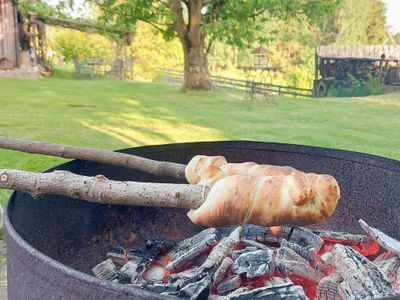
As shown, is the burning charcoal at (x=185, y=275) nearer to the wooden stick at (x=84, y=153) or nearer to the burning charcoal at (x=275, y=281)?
the burning charcoal at (x=275, y=281)

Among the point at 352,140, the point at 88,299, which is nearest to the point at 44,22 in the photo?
the point at 352,140

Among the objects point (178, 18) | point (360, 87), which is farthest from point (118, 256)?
point (360, 87)

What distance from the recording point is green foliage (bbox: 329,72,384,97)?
18422 millimetres

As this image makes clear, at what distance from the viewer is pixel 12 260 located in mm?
1701

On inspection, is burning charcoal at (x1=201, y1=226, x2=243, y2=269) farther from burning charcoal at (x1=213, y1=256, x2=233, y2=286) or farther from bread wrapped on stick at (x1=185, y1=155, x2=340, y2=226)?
bread wrapped on stick at (x1=185, y1=155, x2=340, y2=226)

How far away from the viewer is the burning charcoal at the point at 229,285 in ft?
6.98

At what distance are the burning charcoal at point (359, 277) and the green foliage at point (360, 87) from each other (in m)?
17.1

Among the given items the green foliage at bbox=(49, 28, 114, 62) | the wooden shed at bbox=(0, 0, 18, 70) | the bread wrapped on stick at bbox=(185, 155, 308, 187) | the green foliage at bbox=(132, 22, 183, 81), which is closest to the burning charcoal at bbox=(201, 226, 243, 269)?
the bread wrapped on stick at bbox=(185, 155, 308, 187)

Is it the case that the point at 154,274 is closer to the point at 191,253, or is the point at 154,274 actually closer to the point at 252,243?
the point at 191,253

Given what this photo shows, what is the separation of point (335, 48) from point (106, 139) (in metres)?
15.8

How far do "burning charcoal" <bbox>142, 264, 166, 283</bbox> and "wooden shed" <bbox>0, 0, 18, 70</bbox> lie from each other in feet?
62.6

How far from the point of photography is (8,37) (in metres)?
20.0

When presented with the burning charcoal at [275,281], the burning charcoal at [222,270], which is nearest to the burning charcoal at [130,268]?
the burning charcoal at [222,270]

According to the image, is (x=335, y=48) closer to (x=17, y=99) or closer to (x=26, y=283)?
(x=17, y=99)
